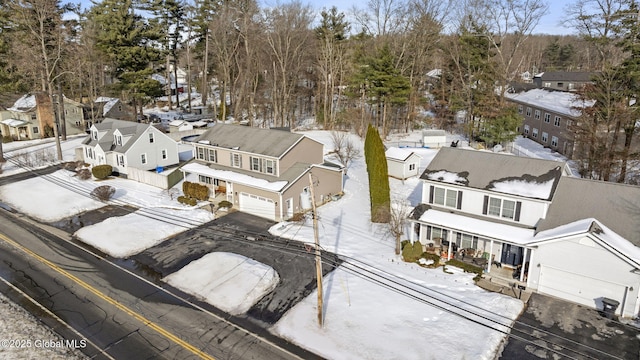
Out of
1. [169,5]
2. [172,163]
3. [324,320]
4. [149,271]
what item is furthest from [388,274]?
[169,5]

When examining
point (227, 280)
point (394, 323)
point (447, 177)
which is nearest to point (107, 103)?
point (227, 280)

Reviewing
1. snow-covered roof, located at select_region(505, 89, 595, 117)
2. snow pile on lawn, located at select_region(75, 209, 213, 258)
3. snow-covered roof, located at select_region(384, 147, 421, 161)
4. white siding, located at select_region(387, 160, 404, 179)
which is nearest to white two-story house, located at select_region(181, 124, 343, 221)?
snow pile on lawn, located at select_region(75, 209, 213, 258)

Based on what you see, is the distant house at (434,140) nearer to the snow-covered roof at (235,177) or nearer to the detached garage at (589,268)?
the snow-covered roof at (235,177)

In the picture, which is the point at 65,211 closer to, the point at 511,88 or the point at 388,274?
the point at 388,274

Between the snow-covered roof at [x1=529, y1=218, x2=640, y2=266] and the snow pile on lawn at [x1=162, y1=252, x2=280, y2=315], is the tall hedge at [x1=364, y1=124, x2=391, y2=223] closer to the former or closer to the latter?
the snow pile on lawn at [x1=162, y1=252, x2=280, y2=315]

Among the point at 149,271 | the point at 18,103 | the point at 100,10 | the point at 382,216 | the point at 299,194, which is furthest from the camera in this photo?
the point at 100,10

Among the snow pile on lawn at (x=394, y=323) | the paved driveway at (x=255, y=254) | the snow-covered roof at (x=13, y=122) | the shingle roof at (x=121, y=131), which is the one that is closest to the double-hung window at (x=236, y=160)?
the paved driveway at (x=255, y=254)
